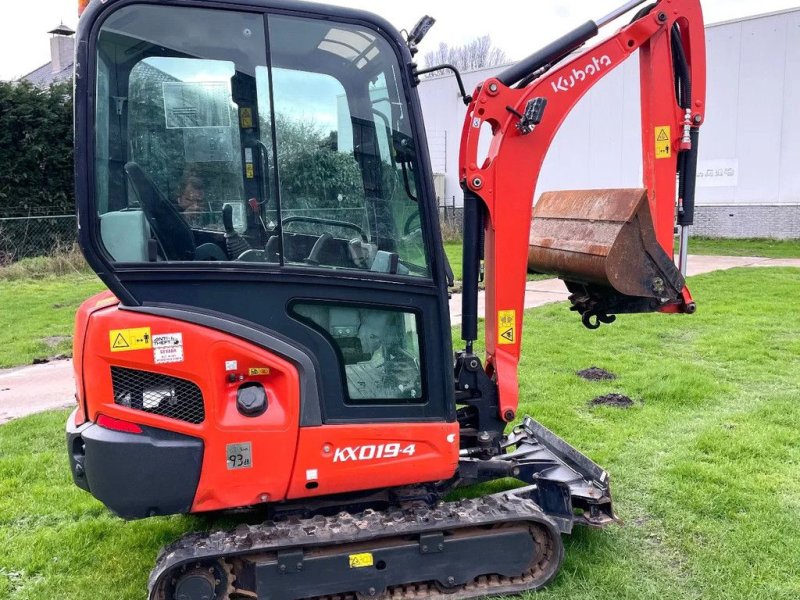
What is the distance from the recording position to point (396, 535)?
3.17 m

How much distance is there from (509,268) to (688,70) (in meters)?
1.46

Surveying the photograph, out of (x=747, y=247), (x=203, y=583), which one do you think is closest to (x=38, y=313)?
(x=203, y=583)

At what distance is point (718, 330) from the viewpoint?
27.6ft

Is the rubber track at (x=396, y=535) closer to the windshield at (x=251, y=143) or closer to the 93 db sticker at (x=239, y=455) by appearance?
the 93 db sticker at (x=239, y=455)

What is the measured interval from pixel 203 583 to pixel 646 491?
2.64 metres

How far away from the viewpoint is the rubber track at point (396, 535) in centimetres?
301

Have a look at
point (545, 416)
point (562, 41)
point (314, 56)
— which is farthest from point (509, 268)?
point (545, 416)

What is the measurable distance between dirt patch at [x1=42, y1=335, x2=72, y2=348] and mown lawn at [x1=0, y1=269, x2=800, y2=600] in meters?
2.88

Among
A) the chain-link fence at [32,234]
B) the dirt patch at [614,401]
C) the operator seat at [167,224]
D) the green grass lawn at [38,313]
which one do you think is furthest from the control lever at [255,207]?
the chain-link fence at [32,234]

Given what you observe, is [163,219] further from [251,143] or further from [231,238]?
[251,143]

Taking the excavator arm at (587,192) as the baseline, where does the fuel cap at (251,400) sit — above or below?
below

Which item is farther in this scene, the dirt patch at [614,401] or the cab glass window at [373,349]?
the dirt patch at [614,401]

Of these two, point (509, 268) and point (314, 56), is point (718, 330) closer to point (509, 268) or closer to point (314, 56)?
point (509, 268)

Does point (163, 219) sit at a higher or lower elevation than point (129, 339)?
higher
